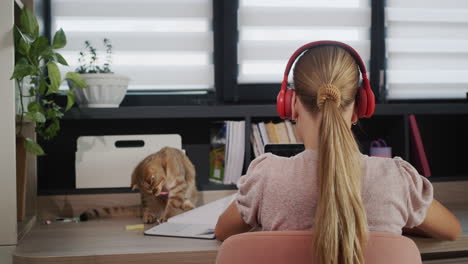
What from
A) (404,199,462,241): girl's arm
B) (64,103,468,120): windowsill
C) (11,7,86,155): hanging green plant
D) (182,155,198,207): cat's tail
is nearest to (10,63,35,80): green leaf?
(11,7,86,155): hanging green plant

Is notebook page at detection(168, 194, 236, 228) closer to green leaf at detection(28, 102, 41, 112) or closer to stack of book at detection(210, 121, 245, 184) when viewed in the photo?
stack of book at detection(210, 121, 245, 184)

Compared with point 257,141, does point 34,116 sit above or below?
above

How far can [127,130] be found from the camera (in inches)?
83.6

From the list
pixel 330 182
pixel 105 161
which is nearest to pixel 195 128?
pixel 105 161

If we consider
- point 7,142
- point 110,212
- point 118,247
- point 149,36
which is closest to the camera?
point 118,247

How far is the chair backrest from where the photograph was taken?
85cm

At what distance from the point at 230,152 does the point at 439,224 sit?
3.07 feet

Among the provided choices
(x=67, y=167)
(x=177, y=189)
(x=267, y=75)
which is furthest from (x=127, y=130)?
(x=267, y=75)

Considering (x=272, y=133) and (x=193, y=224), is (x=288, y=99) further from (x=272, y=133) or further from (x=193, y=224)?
(x=272, y=133)

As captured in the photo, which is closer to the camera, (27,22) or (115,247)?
(115,247)

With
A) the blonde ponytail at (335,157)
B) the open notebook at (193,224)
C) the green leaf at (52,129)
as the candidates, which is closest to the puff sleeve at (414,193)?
the blonde ponytail at (335,157)

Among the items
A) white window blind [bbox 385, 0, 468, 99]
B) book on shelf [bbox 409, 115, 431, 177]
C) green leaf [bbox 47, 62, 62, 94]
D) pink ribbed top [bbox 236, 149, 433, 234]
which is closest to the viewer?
pink ribbed top [bbox 236, 149, 433, 234]

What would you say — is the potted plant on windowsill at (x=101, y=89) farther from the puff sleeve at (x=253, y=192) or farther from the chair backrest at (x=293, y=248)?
the chair backrest at (x=293, y=248)

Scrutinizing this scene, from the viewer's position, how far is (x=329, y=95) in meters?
1.03
